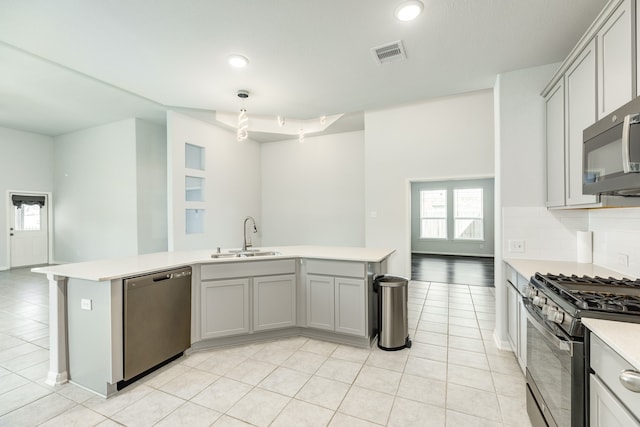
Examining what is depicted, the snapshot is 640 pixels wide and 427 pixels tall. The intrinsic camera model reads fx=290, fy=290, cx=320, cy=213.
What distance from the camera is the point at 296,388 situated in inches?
87.0

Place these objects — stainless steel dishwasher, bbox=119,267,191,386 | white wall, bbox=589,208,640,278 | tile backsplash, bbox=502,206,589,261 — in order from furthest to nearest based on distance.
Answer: tile backsplash, bbox=502,206,589,261 → stainless steel dishwasher, bbox=119,267,191,386 → white wall, bbox=589,208,640,278

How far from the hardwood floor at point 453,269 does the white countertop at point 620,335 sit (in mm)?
4800

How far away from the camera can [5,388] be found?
2.23 meters

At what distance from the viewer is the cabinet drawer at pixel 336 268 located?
280cm

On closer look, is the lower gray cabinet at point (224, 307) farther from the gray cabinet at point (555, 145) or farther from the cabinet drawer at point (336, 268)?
the gray cabinet at point (555, 145)

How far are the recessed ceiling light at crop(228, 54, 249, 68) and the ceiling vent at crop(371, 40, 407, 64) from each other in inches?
47.5

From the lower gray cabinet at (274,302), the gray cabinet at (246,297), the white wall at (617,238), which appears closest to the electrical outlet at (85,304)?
the gray cabinet at (246,297)

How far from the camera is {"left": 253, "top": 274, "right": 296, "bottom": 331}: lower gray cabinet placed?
9.55 feet

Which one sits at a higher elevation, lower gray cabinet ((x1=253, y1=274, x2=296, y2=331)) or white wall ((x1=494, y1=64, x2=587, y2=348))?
white wall ((x1=494, y1=64, x2=587, y2=348))

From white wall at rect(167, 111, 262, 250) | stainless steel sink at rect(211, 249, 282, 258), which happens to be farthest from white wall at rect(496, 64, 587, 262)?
white wall at rect(167, 111, 262, 250)

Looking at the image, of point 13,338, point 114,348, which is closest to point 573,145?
point 114,348

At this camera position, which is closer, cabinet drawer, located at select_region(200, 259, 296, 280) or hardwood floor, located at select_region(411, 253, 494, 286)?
cabinet drawer, located at select_region(200, 259, 296, 280)

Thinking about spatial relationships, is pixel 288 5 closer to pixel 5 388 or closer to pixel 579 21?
pixel 579 21

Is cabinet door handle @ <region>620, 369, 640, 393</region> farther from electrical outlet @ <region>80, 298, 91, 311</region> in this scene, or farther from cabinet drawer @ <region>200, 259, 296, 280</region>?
electrical outlet @ <region>80, 298, 91, 311</region>
